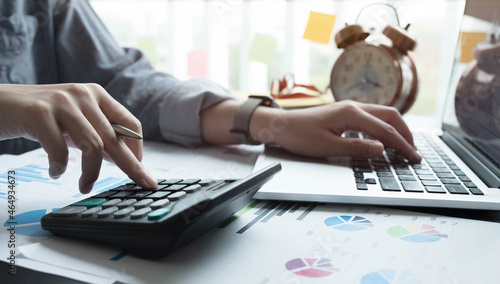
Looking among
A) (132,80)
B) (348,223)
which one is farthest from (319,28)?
(348,223)

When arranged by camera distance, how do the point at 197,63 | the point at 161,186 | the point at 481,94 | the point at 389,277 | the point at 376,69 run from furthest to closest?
the point at 197,63 → the point at 376,69 → the point at 481,94 → the point at 161,186 → the point at 389,277

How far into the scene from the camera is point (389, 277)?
27cm

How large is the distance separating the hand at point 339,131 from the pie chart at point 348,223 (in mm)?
188

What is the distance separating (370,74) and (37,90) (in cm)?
65

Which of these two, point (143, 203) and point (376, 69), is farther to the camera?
point (376, 69)

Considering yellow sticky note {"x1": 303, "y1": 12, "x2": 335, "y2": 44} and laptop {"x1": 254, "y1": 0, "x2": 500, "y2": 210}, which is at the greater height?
yellow sticky note {"x1": 303, "y1": 12, "x2": 335, "y2": 44}

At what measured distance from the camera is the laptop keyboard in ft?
1.39

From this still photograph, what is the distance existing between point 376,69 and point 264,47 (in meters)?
0.35

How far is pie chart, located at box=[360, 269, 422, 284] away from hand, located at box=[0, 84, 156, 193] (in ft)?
0.67

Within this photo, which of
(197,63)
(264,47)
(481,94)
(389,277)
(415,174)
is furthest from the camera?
(197,63)

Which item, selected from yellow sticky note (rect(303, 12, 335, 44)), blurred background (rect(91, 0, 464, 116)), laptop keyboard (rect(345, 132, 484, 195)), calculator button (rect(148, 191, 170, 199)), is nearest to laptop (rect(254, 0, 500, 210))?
laptop keyboard (rect(345, 132, 484, 195))

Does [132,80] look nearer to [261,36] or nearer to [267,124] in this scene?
[267,124]

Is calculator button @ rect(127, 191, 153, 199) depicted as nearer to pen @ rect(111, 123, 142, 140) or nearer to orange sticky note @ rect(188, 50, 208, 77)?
pen @ rect(111, 123, 142, 140)

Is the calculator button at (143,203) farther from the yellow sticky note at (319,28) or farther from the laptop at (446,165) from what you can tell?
the yellow sticky note at (319,28)
